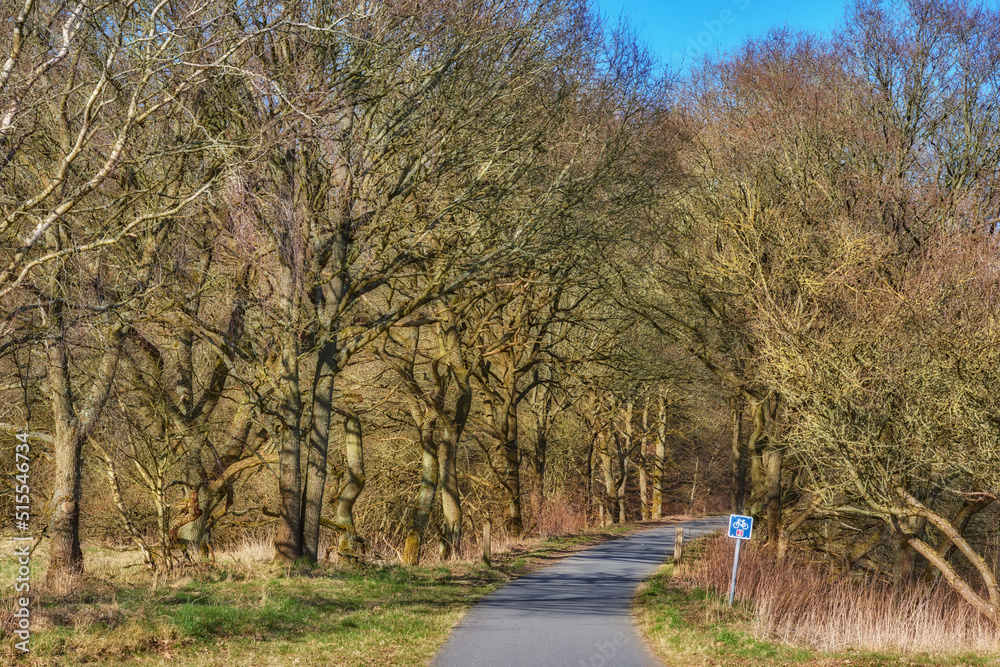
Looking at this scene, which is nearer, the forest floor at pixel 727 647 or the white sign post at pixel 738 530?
the forest floor at pixel 727 647

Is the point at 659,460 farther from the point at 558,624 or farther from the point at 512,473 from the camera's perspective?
the point at 558,624

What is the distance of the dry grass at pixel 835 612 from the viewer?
40.1 ft

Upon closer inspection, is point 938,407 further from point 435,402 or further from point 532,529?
point 532,529

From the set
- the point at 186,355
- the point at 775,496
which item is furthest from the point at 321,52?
the point at 775,496

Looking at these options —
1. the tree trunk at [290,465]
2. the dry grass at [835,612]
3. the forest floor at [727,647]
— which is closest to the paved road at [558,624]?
the forest floor at [727,647]

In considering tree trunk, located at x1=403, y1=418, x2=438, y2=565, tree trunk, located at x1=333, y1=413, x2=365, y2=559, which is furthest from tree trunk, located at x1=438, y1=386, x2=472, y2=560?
tree trunk, located at x1=333, y1=413, x2=365, y2=559

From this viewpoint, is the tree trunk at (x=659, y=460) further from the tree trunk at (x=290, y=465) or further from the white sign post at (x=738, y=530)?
the tree trunk at (x=290, y=465)

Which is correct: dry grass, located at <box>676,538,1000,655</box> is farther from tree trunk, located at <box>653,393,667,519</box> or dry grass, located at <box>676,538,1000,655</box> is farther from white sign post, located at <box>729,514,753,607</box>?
tree trunk, located at <box>653,393,667,519</box>

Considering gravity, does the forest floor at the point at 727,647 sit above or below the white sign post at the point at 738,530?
below

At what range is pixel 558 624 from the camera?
12430 mm

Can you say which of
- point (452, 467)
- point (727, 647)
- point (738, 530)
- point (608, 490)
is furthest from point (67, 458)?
point (608, 490)

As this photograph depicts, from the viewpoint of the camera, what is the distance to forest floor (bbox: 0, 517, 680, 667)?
891 centimetres

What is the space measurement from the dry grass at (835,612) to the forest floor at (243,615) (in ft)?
14.4

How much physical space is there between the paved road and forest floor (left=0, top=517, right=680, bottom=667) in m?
0.42
